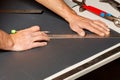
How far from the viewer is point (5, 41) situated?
1.07 meters

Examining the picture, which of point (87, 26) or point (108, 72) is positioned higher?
point (87, 26)

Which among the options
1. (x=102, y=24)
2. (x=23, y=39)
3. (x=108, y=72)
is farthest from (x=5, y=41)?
(x=108, y=72)

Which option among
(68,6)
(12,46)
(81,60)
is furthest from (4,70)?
(68,6)

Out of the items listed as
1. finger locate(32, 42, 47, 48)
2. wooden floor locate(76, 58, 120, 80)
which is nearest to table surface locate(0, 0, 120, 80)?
finger locate(32, 42, 47, 48)

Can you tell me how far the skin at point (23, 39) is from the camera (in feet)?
3.47

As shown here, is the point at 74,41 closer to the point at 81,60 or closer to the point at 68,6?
the point at 81,60

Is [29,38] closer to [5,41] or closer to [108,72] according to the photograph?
[5,41]

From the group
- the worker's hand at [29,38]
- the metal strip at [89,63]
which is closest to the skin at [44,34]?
the worker's hand at [29,38]

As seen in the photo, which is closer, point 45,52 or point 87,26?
point 45,52

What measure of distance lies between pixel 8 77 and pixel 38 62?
4.9 inches

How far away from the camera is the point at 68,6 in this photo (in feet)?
4.24

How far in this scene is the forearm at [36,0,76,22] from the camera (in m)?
1.23

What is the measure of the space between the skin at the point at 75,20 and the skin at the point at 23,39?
6.3 inches

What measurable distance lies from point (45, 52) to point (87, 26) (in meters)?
0.25
